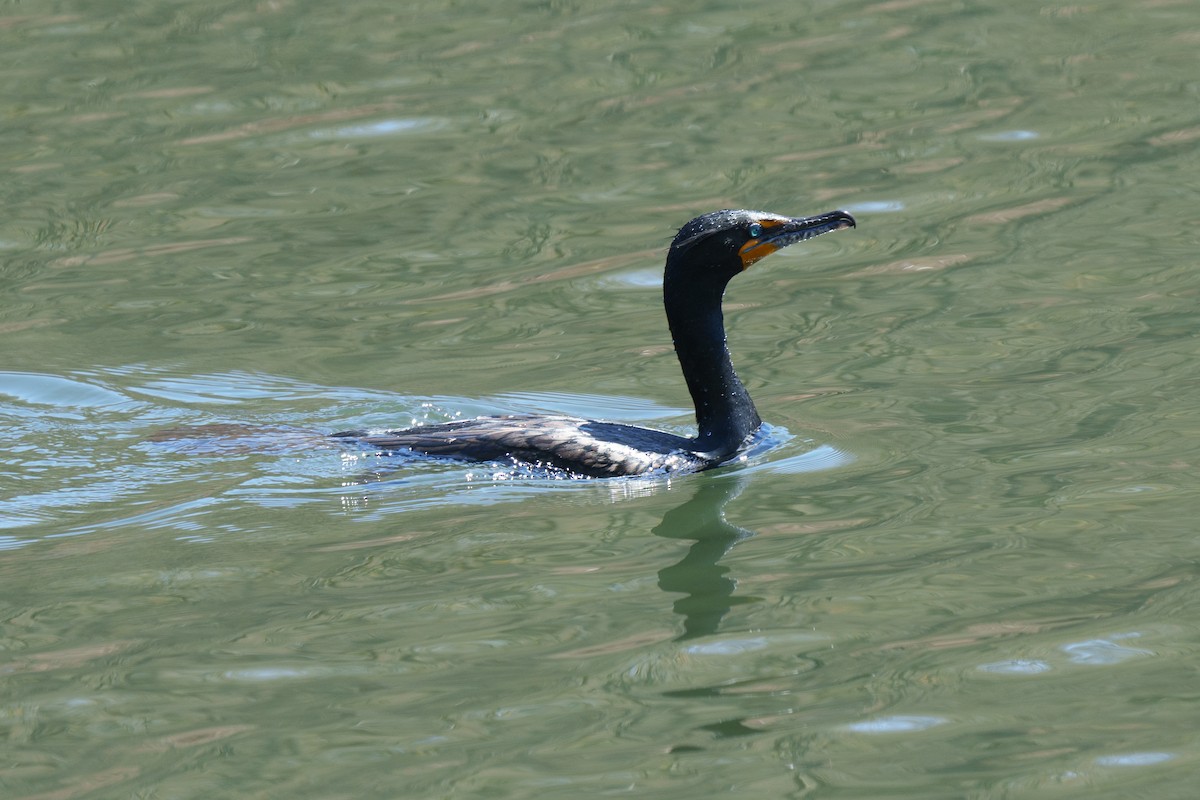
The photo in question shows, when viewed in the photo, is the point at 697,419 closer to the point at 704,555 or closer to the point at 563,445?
the point at 563,445

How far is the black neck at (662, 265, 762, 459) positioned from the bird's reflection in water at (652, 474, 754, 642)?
40 centimetres

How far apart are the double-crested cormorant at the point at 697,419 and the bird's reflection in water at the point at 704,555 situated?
32 cm

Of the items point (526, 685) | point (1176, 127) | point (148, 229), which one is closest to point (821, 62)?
point (1176, 127)

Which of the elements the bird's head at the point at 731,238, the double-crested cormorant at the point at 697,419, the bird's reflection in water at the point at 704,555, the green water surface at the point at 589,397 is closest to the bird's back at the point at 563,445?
the double-crested cormorant at the point at 697,419

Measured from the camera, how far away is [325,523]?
7582 mm

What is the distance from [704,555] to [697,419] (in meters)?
1.73

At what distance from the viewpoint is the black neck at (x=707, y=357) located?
8.47m

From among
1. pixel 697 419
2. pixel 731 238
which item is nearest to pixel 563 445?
pixel 697 419

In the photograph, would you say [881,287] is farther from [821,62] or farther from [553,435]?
[821,62]

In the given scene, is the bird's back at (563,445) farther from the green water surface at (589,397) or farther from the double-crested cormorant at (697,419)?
the green water surface at (589,397)

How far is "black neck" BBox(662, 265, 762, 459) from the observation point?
27.8ft

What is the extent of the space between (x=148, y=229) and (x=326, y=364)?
2813mm

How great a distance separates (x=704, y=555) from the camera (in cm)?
701

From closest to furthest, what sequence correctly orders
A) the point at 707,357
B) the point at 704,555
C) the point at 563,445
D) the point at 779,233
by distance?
the point at 704,555 < the point at 563,445 < the point at 779,233 < the point at 707,357
